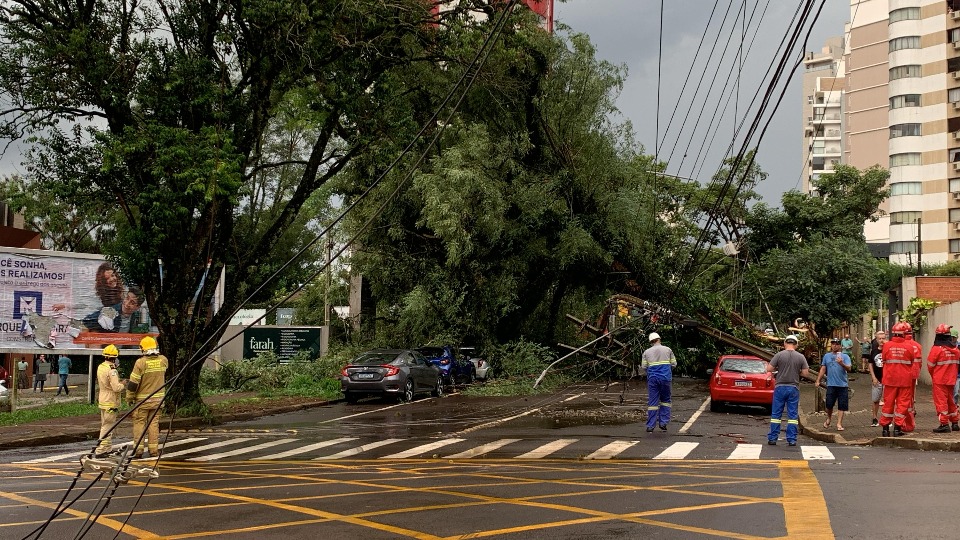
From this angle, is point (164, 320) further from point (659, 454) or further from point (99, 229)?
point (99, 229)

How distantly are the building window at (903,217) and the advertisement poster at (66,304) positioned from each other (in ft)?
206

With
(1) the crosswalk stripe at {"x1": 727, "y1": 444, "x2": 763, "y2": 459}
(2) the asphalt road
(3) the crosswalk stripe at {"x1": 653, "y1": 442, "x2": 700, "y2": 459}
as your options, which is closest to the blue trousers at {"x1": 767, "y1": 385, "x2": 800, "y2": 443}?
(2) the asphalt road

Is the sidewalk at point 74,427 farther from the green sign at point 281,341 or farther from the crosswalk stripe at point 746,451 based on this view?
the crosswalk stripe at point 746,451

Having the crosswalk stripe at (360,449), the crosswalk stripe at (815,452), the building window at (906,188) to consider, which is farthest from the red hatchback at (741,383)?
the building window at (906,188)

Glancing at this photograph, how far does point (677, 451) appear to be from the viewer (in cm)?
1375

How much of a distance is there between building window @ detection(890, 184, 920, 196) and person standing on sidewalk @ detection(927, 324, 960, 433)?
201ft

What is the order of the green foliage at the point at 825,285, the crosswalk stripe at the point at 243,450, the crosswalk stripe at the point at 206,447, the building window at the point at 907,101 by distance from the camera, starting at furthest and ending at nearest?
the building window at the point at 907,101, the green foliage at the point at 825,285, the crosswalk stripe at the point at 206,447, the crosswalk stripe at the point at 243,450

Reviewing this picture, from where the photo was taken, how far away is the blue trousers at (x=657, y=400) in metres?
16.8

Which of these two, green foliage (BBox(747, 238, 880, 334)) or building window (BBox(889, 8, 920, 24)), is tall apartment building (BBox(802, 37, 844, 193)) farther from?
green foliage (BBox(747, 238, 880, 334))

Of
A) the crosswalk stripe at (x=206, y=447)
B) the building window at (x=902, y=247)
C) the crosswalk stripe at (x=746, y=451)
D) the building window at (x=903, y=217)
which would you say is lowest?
the crosswalk stripe at (x=206, y=447)

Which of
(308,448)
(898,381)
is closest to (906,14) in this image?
(898,381)

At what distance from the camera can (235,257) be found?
22125 mm

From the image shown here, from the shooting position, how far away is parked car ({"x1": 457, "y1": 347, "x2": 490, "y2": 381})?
32.6m

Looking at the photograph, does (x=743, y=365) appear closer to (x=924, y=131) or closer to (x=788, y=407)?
(x=788, y=407)
